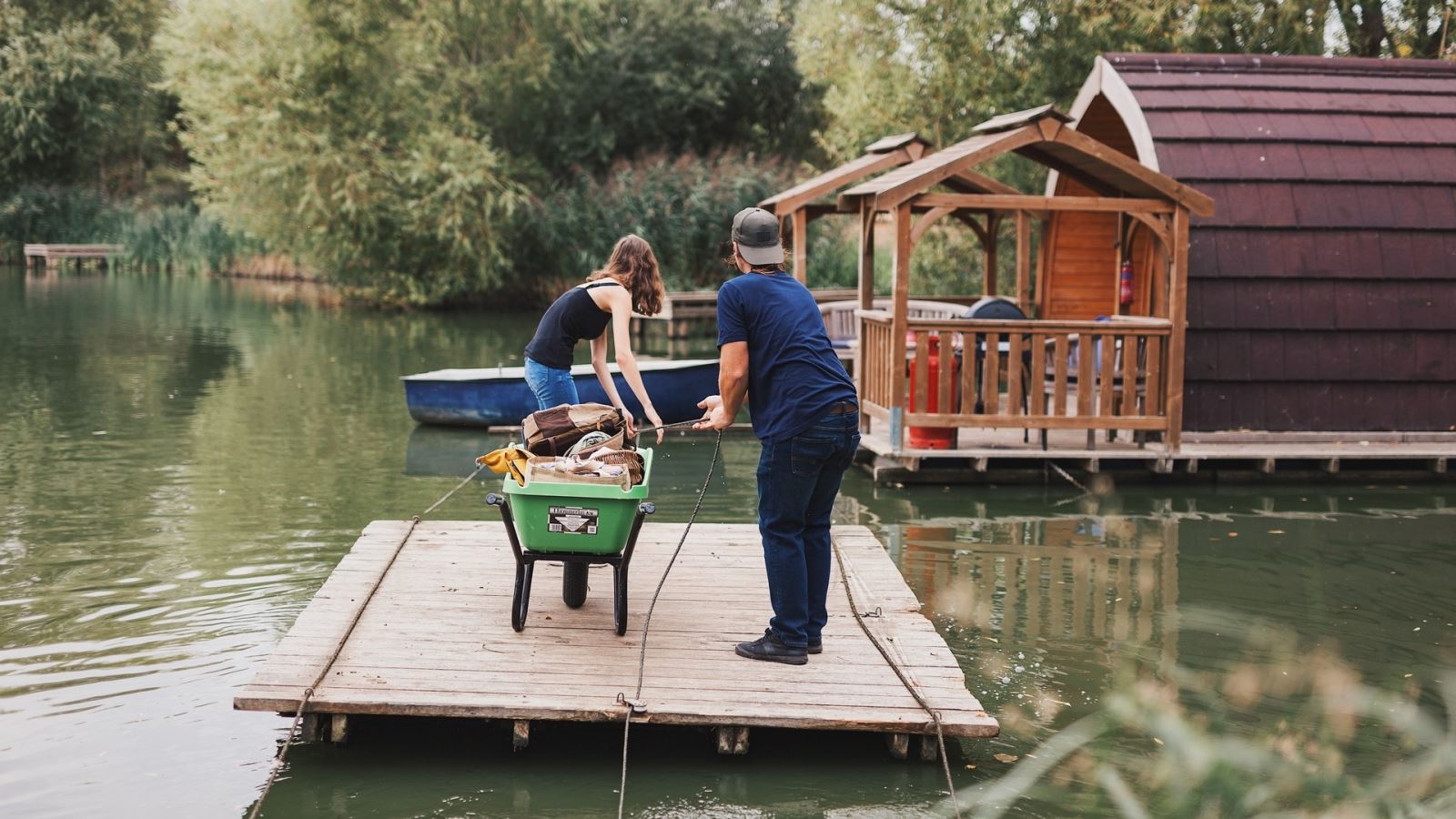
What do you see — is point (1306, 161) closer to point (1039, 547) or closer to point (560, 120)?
point (1039, 547)

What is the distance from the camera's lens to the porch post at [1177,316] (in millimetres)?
12008

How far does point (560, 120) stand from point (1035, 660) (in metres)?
31.8

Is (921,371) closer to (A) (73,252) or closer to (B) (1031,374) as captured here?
(B) (1031,374)

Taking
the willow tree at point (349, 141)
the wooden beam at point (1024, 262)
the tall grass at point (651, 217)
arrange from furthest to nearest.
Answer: the tall grass at point (651, 217) < the willow tree at point (349, 141) < the wooden beam at point (1024, 262)

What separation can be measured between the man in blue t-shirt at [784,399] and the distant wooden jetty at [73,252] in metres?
43.4

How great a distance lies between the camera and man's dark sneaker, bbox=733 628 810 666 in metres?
6.08

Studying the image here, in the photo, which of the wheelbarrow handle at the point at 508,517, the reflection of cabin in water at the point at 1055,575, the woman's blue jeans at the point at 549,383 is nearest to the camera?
the wheelbarrow handle at the point at 508,517

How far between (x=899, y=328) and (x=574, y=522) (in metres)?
6.42

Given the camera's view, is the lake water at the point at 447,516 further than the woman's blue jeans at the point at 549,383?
No

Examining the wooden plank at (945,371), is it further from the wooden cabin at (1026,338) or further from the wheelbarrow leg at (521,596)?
the wheelbarrow leg at (521,596)

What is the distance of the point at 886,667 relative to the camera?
20.0 feet

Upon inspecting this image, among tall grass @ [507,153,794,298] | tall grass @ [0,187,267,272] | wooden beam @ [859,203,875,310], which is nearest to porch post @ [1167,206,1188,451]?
wooden beam @ [859,203,875,310]

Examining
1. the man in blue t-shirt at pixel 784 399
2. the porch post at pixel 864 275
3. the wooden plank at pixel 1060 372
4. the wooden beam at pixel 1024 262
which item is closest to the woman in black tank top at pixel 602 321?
the man in blue t-shirt at pixel 784 399

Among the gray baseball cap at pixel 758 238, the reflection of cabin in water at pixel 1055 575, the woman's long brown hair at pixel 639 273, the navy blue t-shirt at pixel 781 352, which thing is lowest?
the reflection of cabin in water at pixel 1055 575
